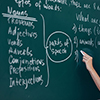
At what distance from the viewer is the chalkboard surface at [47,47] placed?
63.9 inches

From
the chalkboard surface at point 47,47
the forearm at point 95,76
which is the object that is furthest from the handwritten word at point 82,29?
the forearm at point 95,76

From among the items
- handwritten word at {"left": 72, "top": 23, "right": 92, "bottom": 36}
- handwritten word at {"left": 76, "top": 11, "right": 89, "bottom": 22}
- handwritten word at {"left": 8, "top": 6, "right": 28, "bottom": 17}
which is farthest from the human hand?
handwritten word at {"left": 8, "top": 6, "right": 28, "bottom": 17}

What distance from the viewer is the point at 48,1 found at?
1829mm

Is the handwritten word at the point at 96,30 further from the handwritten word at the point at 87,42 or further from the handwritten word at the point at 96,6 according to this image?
the handwritten word at the point at 96,6

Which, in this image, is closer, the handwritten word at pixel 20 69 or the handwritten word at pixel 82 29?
the handwritten word at pixel 20 69

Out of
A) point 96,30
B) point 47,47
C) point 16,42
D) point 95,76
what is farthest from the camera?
point 96,30

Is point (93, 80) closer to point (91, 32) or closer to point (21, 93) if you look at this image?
point (91, 32)

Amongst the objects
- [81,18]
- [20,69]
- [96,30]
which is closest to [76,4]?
[81,18]

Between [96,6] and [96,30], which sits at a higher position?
[96,6]

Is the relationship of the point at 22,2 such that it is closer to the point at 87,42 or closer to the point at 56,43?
the point at 56,43

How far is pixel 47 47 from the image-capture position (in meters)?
1.80

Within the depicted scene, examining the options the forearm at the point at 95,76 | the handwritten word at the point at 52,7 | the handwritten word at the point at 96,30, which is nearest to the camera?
the handwritten word at the point at 52,7

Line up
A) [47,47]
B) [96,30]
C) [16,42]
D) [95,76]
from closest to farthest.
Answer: [16,42]
[47,47]
[95,76]
[96,30]

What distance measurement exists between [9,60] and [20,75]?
177 mm
